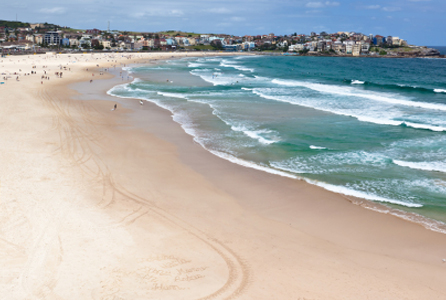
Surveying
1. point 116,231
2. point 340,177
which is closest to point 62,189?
point 116,231

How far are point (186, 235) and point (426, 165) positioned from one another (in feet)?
41.0

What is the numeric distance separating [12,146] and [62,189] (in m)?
6.42

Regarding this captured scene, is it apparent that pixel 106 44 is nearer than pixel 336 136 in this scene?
No

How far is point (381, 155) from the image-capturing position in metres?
18.2

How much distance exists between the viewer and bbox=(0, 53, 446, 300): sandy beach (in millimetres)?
8242

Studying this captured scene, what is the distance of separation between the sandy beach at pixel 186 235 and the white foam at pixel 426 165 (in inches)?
224

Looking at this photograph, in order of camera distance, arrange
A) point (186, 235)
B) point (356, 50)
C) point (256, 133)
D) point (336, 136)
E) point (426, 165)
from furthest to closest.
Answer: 1. point (356, 50)
2. point (256, 133)
3. point (336, 136)
4. point (426, 165)
5. point (186, 235)

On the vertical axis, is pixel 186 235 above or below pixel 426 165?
below

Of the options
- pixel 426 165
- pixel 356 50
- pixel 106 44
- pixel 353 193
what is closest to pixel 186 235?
pixel 353 193

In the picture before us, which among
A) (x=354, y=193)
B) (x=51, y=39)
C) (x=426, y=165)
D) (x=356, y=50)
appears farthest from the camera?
(x=356, y=50)

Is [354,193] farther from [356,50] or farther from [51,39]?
[356,50]

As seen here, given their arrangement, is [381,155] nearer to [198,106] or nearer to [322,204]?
[322,204]

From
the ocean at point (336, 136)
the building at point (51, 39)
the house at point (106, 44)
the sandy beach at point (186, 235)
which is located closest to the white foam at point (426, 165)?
the ocean at point (336, 136)

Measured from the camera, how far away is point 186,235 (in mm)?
10398
